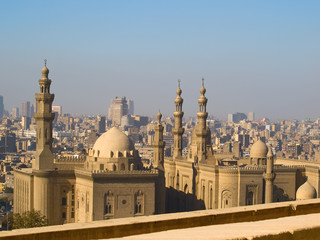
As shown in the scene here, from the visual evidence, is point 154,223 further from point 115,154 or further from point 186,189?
point 186,189

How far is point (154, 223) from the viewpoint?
783 centimetres

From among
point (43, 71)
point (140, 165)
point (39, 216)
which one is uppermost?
point (43, 71)

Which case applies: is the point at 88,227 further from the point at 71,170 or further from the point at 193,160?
the point at 193,160

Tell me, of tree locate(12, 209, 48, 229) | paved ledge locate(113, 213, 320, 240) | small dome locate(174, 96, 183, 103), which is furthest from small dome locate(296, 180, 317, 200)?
paved ledge locate(113, 213, 320, 240)

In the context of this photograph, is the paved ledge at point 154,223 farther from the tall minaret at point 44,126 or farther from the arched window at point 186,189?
the arched window at point 186,189

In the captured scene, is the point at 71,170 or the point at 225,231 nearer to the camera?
the point at 225,231

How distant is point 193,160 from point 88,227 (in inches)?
1495

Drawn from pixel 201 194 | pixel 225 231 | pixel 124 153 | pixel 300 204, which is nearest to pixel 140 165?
pixel 124 153

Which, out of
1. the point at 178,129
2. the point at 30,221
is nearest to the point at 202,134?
the point at 178,129

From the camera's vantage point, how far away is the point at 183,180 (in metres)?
44.8

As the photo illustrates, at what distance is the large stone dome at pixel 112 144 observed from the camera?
38.5m

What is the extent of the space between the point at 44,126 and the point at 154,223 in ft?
106

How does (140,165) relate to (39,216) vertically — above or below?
above

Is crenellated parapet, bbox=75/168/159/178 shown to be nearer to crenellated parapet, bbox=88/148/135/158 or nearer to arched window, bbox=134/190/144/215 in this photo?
arched window, bbox=134/190/144/215
